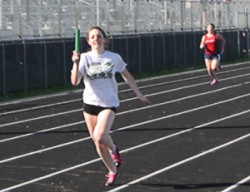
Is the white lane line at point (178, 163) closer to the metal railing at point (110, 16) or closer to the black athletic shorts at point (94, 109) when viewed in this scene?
the black athletic shorts at point (94, 109)

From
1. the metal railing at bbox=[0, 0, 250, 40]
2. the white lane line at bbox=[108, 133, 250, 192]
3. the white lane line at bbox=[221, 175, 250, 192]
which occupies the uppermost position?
the metal railing at bbox=[0, 0, 250, 40]

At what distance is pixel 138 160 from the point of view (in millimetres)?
12094

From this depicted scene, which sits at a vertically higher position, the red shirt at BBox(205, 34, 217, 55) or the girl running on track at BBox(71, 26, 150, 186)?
the red shirt at BBox(205, 34, 217, 55)

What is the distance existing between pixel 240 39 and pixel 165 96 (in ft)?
74.9

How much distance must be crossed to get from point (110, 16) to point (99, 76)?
77.2ft

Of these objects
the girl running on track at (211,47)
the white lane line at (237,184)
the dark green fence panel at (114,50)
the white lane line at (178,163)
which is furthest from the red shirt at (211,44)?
the white lane line at (237,184)

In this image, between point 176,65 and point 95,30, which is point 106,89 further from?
point 176,65

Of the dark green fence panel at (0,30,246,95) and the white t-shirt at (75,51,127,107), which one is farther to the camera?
the dark green fence panel at (0,30,246,95)

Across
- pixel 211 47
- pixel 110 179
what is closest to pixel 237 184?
pixel 110 179

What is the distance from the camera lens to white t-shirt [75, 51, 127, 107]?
1015 centimetres

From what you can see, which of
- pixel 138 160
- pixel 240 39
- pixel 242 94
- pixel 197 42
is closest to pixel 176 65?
pixel 197 42

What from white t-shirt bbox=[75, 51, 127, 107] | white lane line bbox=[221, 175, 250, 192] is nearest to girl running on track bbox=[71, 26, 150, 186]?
white t-shirt bbox=[75, 51, 127, 107]

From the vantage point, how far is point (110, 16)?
33531 mm

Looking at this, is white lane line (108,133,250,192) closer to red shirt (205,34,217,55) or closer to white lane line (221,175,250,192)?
white lane line (221,175,250,192)
